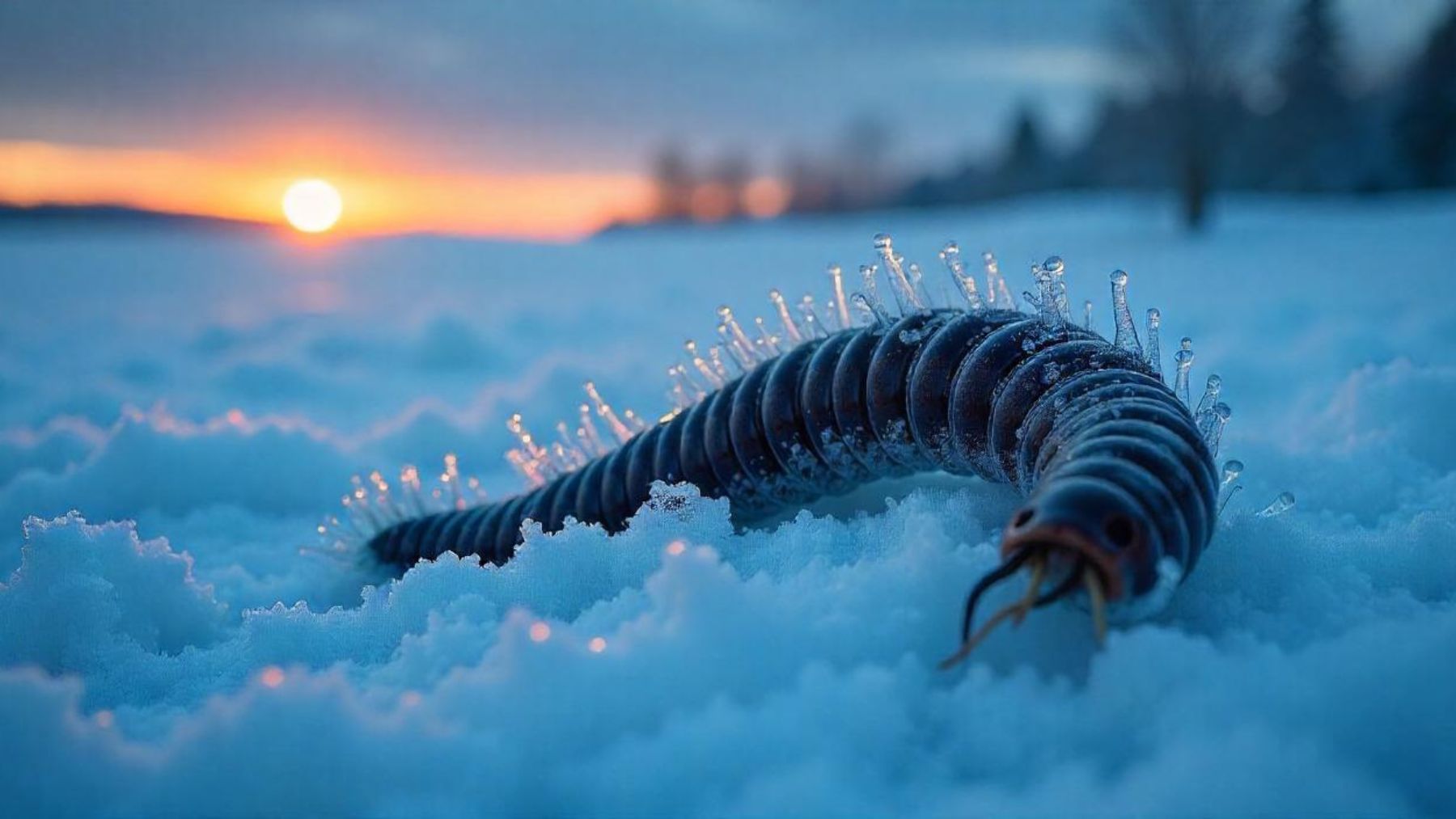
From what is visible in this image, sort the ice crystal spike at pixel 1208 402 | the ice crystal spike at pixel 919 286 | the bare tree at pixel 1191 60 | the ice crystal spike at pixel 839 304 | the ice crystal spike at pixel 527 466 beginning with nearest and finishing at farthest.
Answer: the ice crystal spike at pixel 1208 402, the ice crystal spike at pixel 919 286, the ice crystal spike at pixel 839 304, the ice crystal spike at pixel 527 466, the bare tree at pixel 1191 60

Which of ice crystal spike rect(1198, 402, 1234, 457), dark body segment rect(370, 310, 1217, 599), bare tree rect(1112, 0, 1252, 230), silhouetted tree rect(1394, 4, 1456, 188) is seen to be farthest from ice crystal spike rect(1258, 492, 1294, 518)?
silhouetted tree rect(1394, 4, 1456, 188)

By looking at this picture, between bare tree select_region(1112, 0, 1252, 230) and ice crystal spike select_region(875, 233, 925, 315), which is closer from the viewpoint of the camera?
ice crystal spike select_region(875, 233, 925, 315)

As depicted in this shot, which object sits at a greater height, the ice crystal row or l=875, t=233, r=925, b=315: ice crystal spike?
l=875, t=233, r=925, b=315: ice crystal spike

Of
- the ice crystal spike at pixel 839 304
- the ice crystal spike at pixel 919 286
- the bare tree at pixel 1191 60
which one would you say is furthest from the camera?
the bare tree at pixel 1191 60

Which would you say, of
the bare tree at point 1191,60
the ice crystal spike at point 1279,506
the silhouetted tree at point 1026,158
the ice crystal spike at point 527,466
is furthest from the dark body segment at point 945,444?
the silhouetted tree at point 1026,158

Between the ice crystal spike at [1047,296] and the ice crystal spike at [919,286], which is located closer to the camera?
the ice crystal spike at [1047,296]

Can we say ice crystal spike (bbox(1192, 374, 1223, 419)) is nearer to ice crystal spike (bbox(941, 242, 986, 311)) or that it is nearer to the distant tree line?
ice crystal spike (bbox(941, 242, 986, 311))

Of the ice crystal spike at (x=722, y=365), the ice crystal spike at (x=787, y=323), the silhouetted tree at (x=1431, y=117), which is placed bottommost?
the silhouetted tree at (x=1431, y=117)

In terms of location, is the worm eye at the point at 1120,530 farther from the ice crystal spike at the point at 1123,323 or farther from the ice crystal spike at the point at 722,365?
the ice crystal spike at the point at 722,365
